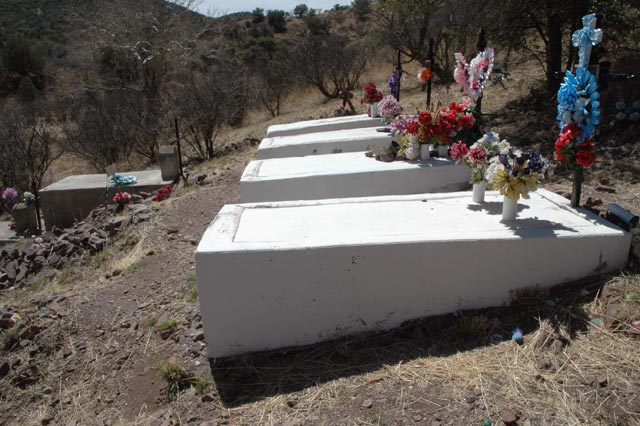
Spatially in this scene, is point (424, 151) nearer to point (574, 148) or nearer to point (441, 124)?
point (441, 124)

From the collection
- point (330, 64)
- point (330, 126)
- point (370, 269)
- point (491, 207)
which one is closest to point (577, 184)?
point (491, 207)

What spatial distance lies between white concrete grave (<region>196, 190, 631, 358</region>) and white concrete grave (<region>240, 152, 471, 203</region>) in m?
1.74

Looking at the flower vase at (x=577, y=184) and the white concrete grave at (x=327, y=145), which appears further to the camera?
the white concrete grave at (x=327, y=145)

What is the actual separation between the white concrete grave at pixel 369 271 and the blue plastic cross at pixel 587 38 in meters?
1.10

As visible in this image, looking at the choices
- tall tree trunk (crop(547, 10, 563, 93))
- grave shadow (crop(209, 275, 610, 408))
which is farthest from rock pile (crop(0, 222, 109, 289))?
tall tree trunk (crop(547, 10, 563, 93))

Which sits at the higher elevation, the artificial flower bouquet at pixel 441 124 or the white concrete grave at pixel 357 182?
the artificial flower bouquet at pixel 441 124

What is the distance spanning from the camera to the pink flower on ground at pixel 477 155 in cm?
369

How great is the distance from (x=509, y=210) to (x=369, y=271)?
3.51 ft

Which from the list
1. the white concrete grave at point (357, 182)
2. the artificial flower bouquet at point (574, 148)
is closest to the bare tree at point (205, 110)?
the white concrete grave at point (357, 182)

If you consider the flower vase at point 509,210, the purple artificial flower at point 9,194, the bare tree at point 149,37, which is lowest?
the purple artificial flower at point 9,194

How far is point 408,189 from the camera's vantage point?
516cm

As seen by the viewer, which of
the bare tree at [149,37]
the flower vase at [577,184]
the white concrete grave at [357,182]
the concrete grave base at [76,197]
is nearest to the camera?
the flower vase at [577,184]

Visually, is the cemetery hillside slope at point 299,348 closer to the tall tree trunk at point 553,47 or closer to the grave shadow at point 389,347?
the grave shadow at point 389,347

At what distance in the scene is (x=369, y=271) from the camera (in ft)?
10.4
